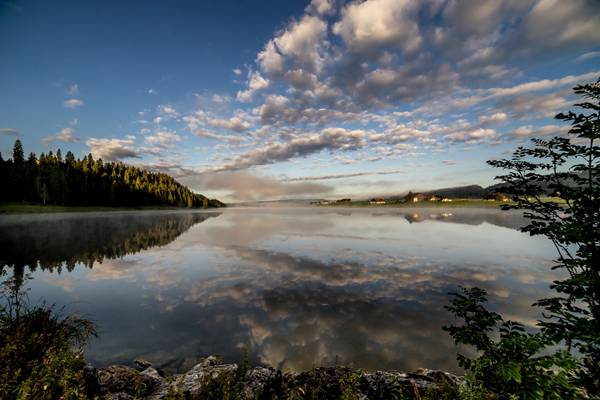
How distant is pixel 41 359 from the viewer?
21.7 ft

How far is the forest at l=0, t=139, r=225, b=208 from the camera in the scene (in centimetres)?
11171

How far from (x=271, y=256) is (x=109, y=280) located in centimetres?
1139

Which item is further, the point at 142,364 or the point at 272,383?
the point at 142,364

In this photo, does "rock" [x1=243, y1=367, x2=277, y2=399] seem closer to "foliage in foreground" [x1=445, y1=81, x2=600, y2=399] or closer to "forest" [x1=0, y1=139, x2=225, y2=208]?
"foliage in foreground" [x1=445, y1=81, x2=600, y2=399]

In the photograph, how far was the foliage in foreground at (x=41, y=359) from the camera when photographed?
4.39 metres

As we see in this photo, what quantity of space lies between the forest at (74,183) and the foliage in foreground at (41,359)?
141 metres

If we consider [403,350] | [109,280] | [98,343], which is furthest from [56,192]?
[403,350]

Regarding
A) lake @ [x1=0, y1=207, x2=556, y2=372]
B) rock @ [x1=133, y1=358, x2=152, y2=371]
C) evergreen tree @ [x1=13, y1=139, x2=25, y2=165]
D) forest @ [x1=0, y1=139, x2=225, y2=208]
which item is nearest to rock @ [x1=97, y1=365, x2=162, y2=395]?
rock @ [x1=133, y1=358, x2=152, y2=371]

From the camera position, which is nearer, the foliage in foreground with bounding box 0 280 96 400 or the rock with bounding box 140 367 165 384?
the foliage in foreground with bounding box 0 280 96 400

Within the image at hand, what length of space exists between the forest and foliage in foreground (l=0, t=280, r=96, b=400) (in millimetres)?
140758

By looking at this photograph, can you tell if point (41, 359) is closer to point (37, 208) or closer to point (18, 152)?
point (37, 208)

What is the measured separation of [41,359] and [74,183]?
514 feet

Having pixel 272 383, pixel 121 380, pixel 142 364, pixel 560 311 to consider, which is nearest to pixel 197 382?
pixel 272 383

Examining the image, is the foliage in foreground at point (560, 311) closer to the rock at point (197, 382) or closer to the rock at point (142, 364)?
the rock at point (197, 382)
